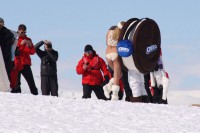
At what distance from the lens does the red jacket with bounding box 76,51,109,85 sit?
1322 cm

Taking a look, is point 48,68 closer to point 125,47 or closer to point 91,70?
point 91,70

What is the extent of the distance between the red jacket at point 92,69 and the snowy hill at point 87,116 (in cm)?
353

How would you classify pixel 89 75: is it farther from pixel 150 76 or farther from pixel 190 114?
pixel 190 114

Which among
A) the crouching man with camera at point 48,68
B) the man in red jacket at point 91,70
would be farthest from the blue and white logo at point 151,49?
the crouching man with camera at point 48,68

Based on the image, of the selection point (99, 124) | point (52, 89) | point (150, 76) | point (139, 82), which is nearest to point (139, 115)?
point (99, 124)

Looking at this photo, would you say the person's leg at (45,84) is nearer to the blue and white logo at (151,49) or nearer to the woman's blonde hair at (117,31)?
the woman's blonde hair at (117,31)

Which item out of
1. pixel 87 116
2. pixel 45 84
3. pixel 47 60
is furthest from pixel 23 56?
pixel 87 116

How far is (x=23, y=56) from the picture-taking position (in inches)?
511

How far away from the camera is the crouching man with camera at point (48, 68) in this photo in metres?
14.3

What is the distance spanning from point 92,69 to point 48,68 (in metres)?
1.55

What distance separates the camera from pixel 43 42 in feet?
47.1

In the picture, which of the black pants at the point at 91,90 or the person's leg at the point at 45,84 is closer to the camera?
the black pants at the point at 91,90

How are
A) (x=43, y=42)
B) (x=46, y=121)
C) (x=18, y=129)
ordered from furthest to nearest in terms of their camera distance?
1. (x=43, y=42)
2. (x=46, y=121)
3. (x=18, y=129)

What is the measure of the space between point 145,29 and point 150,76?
2.18m
